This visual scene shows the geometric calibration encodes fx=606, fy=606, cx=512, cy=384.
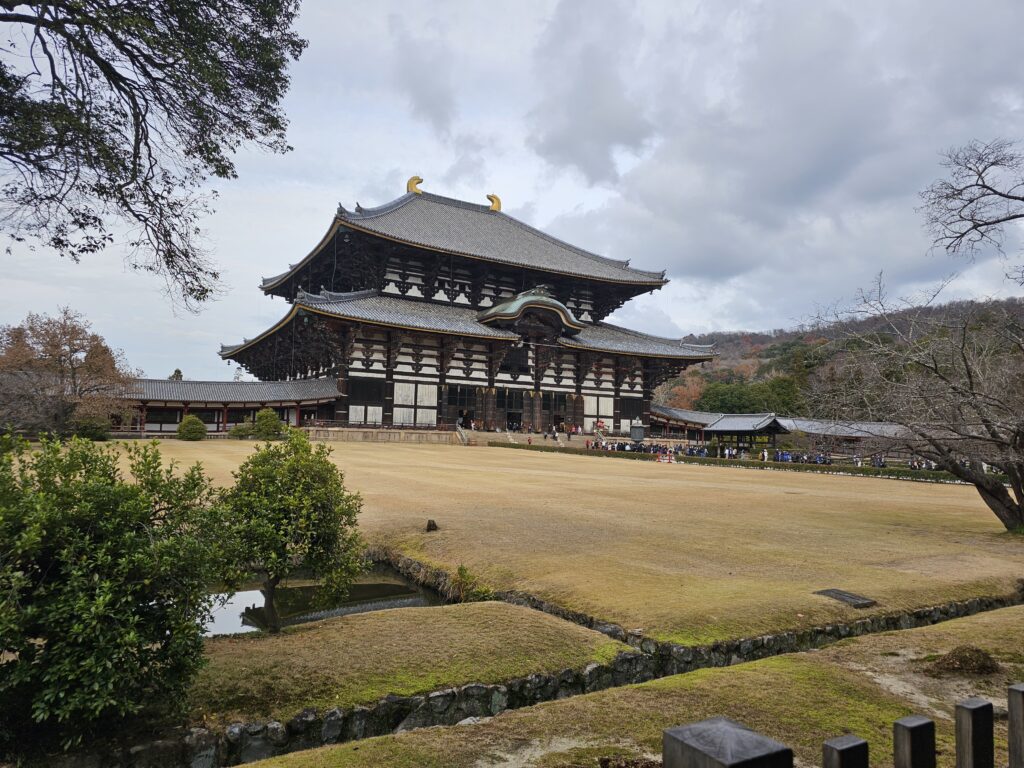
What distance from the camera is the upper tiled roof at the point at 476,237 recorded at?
40.2 m

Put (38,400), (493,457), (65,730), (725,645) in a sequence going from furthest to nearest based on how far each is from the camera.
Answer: (493,457) → (38,400) → (725,645) → (65,730)

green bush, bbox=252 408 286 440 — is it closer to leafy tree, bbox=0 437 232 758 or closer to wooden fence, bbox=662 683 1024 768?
leafy tree, bbox=0 437 232 758

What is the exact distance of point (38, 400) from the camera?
26375mm

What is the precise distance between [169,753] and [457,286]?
1598 inches

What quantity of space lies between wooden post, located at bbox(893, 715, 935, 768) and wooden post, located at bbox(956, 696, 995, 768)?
23cm

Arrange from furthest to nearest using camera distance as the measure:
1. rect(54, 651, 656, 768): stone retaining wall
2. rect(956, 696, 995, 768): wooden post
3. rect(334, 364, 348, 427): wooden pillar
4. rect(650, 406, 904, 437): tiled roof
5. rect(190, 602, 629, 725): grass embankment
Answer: rect(650, 406, 904, 437): tiled roof, rect(334, 364, 348, 427): wooden pillar, rect(190, 602, 629, 725): grass embankment, rect(54, 651, 656, 768): stone retaining wall, rect(956, 696, 995, 768): wooden post

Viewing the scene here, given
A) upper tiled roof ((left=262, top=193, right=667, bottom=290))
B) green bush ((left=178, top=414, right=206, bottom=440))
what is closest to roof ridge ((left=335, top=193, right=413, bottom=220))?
upper tiled roof ((left=262, top=193, right=667, bottom=290))

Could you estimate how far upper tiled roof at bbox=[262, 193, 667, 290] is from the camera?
132 ft

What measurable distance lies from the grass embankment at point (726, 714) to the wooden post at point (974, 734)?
114 centimetres

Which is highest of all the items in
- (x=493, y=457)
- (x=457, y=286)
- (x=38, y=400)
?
(x=457, y=286)

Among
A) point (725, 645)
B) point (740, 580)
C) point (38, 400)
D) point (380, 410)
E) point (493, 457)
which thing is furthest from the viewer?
point (380, 410)

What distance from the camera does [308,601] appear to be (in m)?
7.77

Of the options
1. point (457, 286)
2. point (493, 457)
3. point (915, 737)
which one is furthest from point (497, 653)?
point (457, 286)

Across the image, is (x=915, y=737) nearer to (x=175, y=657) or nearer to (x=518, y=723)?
(x=518, y=723)
